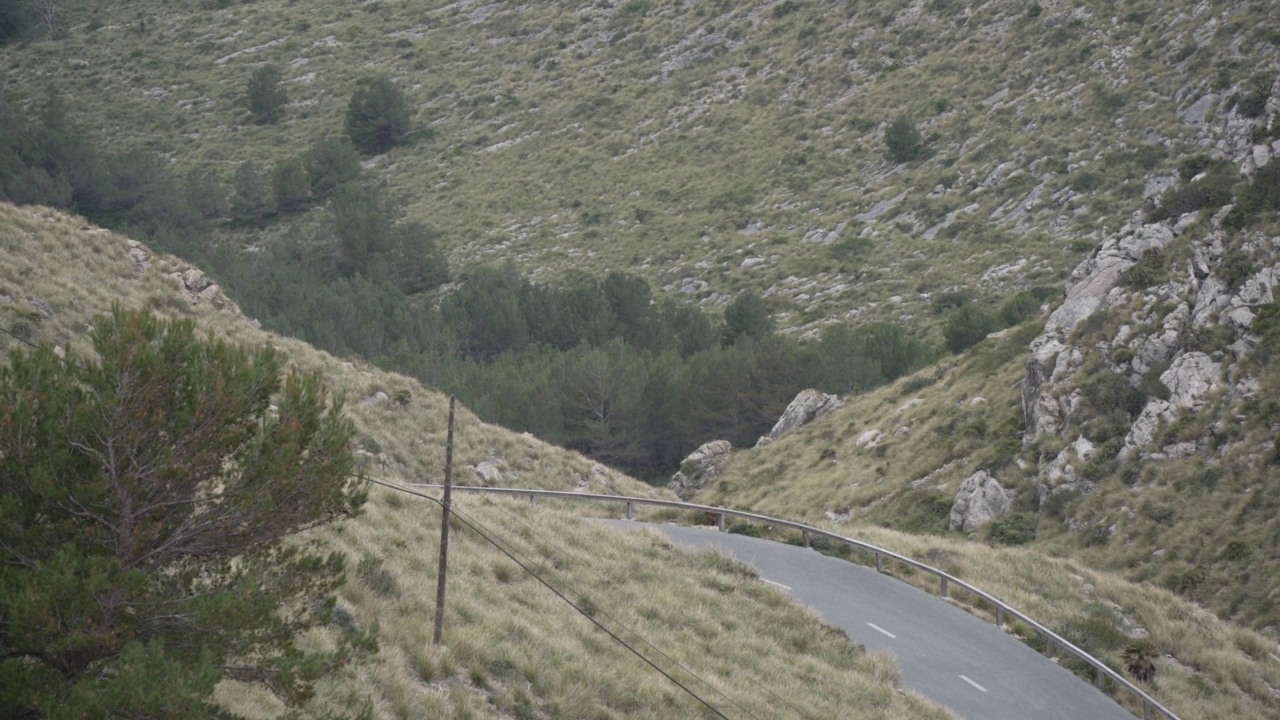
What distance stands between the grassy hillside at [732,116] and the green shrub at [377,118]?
6.19 feet

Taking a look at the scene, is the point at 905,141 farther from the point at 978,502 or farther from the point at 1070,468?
the point at 1070,468

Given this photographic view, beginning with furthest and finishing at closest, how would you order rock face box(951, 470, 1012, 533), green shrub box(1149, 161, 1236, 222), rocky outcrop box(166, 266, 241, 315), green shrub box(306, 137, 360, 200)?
green shrub box(306, 137, 360, 200) < rocky outcrop box(166, 266, 241, 315) < green shrub box(1149, 161, 1236, 222) < rock face box(951, 470, 1012, 533)

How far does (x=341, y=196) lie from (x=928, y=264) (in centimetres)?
4001

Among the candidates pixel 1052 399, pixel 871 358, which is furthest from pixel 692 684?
pixel 871 358

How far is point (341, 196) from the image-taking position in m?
78.0

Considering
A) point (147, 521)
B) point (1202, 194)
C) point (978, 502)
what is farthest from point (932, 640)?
point (1202, 194)

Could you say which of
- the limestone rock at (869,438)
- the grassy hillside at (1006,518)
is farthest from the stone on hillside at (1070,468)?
the limestone rock at (869,438)

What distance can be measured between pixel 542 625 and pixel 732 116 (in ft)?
220

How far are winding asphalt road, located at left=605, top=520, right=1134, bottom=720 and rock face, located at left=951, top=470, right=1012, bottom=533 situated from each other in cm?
649

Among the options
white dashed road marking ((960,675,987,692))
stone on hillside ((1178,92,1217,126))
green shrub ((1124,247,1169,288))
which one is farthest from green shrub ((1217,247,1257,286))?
stone on hillside ((1178,92,1217,126))

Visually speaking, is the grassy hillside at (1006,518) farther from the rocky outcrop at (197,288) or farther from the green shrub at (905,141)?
the green shrub at (905,141)

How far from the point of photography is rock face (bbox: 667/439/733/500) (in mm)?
41781

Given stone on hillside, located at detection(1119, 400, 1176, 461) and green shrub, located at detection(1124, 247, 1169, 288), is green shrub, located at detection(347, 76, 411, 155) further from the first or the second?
stone on hillside, located at detection(1119, 400, 1176, 461)

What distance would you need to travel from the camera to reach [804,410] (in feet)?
139
